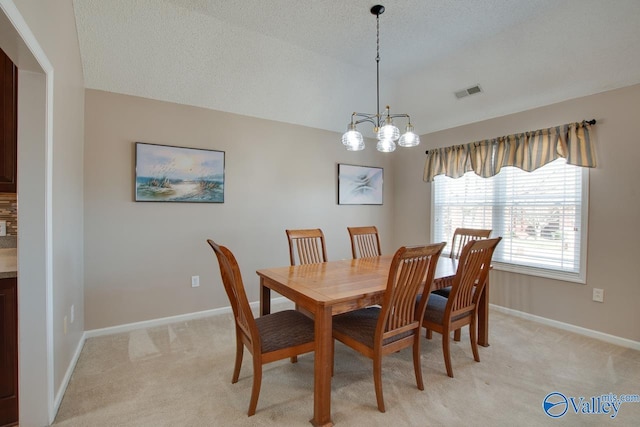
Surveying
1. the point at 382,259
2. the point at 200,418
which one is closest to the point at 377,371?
the point at 200,418

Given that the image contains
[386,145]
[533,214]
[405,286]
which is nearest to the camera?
[405,286]

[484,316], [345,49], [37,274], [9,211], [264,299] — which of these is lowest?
[484,316]

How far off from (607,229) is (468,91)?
6.52 ft

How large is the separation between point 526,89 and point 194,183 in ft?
12.2

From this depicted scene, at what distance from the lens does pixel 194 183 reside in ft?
10.8

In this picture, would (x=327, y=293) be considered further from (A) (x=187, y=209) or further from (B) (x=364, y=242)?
(A) (x=187, y=209)

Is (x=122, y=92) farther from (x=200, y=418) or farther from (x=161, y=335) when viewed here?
(x=200, y=418)

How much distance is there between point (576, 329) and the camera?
3010 millimetres

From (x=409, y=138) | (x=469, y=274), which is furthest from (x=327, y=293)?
(x=409, y=138)

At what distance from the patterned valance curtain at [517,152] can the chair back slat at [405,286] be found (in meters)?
2.15

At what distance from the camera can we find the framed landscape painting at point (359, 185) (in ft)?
14.5

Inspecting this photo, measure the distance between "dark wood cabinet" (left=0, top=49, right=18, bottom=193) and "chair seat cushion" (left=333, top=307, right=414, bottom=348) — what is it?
2232 millimetres
